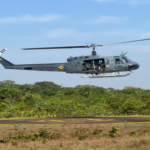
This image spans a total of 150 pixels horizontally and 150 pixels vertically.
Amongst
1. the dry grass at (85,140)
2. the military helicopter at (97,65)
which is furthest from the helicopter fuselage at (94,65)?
the dry grass at (85,140)

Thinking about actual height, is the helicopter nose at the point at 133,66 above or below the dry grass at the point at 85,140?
above

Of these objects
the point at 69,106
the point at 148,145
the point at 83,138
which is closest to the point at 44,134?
the point at 83,138

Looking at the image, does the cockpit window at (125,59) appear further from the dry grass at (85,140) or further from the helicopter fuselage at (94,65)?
the dry grass at (85,140)

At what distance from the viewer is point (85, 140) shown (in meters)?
25.3

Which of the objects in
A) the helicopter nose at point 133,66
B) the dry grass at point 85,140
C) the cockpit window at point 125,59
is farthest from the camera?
the cockpit window at point 125,59

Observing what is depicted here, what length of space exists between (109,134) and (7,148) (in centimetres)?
972

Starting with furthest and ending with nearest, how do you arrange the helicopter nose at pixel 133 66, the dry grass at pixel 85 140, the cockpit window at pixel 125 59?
1. the cockpit window at pixel 125 59
2. the helicopter nose at pixel 133 66
3. the dry grass at pixel 85 140

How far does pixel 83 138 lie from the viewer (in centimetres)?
2581

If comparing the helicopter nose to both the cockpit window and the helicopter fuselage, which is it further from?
A: the cockpit window

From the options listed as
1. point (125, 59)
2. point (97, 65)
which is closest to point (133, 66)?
point (125, 59)

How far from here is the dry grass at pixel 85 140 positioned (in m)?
20.7

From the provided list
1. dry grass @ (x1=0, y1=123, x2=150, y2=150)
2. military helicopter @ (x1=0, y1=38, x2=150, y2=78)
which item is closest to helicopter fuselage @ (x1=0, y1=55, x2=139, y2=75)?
military helicopter @ (x1=0, y1=38, x2=150, y2=78)

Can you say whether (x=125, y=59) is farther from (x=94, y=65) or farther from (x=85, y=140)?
(x=85, y=140)

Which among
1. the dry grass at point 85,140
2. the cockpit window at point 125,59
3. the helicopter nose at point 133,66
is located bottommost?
the dry grass at point 85,140
